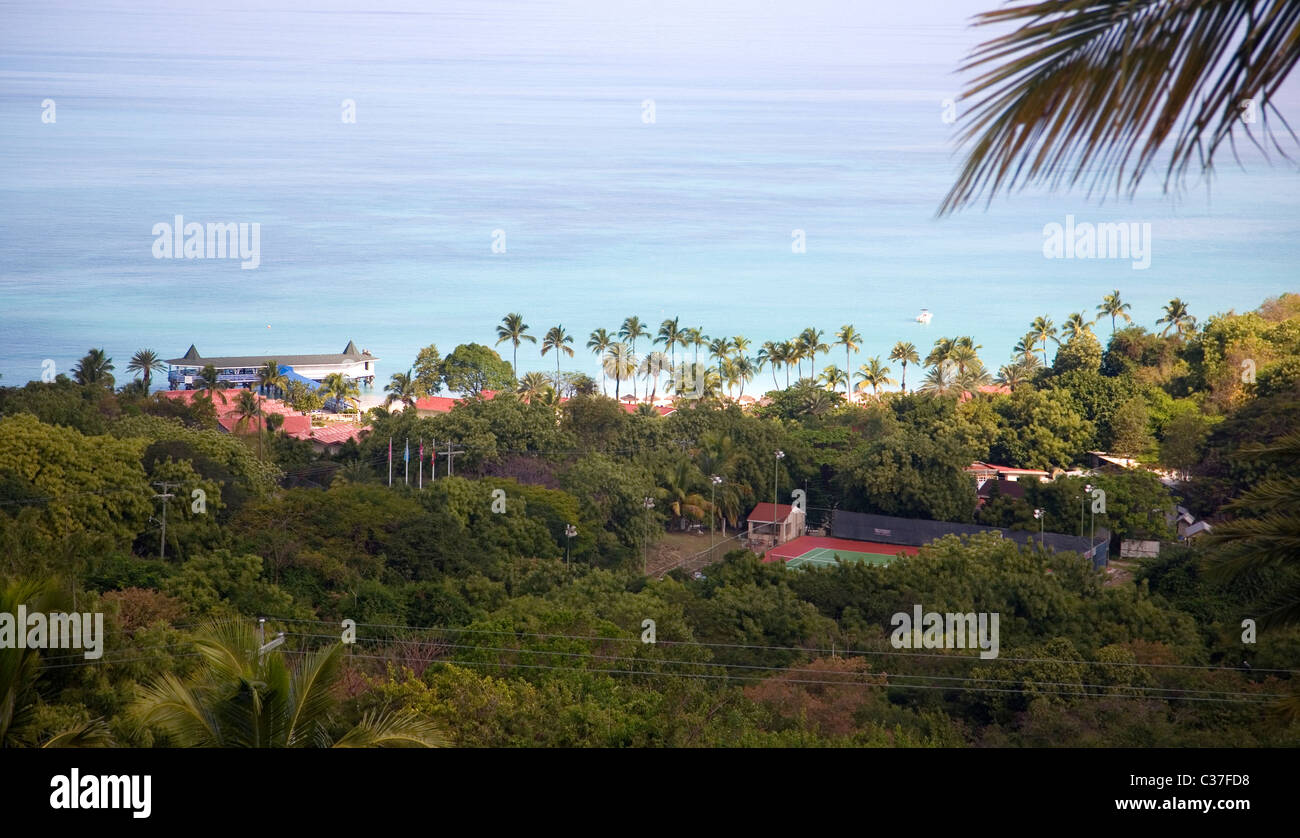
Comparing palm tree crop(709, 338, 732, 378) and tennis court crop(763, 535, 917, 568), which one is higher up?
palm tree crop(709, 338, 732, 378)

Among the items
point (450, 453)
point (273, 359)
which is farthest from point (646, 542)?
point (273, 359)

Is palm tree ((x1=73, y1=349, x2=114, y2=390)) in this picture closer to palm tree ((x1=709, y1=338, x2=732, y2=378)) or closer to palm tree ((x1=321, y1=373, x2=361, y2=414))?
palm tree ((x1=321, y1=373, x2=361, y2=414))

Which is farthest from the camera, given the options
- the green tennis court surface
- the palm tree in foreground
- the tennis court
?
the tennis court

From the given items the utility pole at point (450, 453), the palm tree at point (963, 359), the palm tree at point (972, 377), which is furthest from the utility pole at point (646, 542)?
the palm tree at point (963, 359)

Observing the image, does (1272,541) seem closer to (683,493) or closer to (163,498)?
(163,498)

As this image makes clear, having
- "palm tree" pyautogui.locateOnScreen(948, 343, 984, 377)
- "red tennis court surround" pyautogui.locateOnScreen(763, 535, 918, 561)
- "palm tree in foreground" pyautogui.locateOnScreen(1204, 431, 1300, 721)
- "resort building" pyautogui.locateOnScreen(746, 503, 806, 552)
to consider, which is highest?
"palm tree" pyautogui.locateOnScreen(948, 343, 984, 377)

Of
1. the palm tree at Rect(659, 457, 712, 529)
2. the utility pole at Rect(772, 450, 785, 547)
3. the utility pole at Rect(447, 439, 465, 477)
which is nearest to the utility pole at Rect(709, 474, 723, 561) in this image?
the palm tree at Rect(659, 457, 712, 529)

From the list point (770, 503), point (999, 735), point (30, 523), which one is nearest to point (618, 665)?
point (999, 735)
